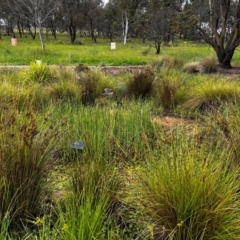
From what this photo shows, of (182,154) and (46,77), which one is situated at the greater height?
(182,154)

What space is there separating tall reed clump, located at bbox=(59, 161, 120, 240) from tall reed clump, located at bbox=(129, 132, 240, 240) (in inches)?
8.4

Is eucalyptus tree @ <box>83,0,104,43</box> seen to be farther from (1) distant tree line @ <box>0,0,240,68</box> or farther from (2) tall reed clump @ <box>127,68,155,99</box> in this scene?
(2) tall reed clump @ <box>127,68,155,99</box>

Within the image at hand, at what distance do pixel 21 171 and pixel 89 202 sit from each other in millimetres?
545

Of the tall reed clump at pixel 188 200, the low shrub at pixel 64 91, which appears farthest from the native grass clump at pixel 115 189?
the low shrub at pixel 64 91

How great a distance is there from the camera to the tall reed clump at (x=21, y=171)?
6.27ft

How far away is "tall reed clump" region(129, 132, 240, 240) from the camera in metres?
1.72

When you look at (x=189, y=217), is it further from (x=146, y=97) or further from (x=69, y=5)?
(x=69, y=5)

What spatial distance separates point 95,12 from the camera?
4144 cm

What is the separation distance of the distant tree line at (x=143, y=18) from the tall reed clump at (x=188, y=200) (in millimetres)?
10207

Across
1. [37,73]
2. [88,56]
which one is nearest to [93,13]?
[88,56]

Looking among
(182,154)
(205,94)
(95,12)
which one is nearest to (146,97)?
(205,94)

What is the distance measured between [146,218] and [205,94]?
11.6 ft

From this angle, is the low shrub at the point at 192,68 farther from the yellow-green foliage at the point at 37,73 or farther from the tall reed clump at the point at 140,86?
the yellow-green foliage at the point at 37,73

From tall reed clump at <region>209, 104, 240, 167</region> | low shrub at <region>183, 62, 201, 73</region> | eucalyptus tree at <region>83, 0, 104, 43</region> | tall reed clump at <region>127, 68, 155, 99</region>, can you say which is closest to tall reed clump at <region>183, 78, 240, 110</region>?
tall reed clump at <region>127, 68, 155, 99</region>
